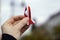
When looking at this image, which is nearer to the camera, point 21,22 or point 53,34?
point 21,22

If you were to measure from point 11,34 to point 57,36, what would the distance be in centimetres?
355

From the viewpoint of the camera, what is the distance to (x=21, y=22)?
35.9 inches

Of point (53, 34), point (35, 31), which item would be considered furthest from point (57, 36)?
point (35, 31)

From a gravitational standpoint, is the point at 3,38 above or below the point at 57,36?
above

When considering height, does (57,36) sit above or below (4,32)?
below

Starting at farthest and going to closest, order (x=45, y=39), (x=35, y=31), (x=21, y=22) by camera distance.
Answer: (x=35, y=31) < (x=45, y=39) < (x=21, y=22)

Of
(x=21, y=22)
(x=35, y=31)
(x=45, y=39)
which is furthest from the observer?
(x=35, y=31)

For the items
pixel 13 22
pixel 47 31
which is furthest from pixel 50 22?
pixel 13 22

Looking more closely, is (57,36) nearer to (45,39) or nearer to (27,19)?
(45,39)

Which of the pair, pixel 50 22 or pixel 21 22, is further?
pixel 50 22

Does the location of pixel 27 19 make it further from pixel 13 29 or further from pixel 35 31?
pixel 35 31

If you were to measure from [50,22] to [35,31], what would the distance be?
13.9 inches

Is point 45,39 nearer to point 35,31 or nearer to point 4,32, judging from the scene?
point 35,31

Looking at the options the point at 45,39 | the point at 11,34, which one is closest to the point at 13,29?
the point at 11,34
